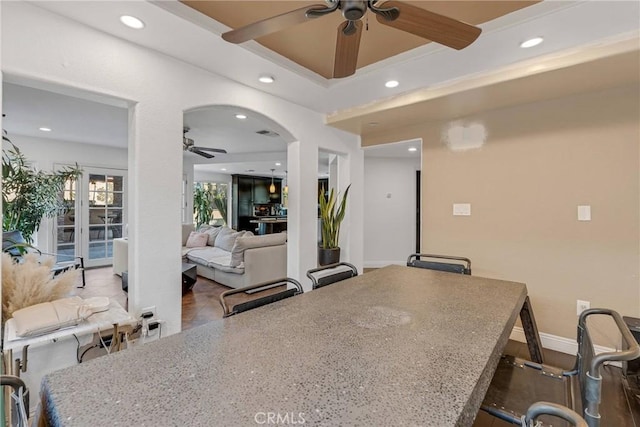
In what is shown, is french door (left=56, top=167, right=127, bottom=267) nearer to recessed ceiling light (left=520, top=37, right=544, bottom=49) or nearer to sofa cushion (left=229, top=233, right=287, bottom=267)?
sofa cushion (left=229, top=233, right=287, bottom=267)

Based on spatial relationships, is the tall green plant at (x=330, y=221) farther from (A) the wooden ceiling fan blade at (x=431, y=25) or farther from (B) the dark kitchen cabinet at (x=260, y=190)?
(B) the dark kitchen cabinet at (x=260, y=190)

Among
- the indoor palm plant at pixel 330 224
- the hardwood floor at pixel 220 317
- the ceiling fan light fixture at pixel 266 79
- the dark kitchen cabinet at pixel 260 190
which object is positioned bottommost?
→ the hardwood floor at pixel 220 317

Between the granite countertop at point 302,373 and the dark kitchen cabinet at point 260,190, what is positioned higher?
the dark kitchen cabinet at point 260,190

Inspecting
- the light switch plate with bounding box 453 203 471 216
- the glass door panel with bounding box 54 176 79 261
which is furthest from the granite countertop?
the glass door panel with bounding box 54 176 79 261

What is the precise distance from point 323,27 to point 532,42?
1.35 m

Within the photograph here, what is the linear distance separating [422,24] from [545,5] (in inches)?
33.2

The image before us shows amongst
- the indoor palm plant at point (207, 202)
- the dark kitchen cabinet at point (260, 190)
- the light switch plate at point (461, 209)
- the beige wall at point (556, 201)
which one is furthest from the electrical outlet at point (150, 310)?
the dark kitchen cabinet at point (260, 190)

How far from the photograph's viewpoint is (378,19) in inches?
54.0

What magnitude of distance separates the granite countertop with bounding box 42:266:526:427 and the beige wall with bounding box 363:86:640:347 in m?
1.92

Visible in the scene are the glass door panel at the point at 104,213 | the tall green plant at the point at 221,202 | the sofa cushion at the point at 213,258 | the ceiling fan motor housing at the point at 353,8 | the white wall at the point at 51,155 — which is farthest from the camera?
the tall green plant at the point at 221,202

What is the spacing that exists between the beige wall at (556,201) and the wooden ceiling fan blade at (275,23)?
2.41m

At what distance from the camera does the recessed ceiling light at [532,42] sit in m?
1.88

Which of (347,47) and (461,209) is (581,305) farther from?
(347,47)

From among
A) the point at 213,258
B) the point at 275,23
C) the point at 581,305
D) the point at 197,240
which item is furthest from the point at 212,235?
the point at 581,305
